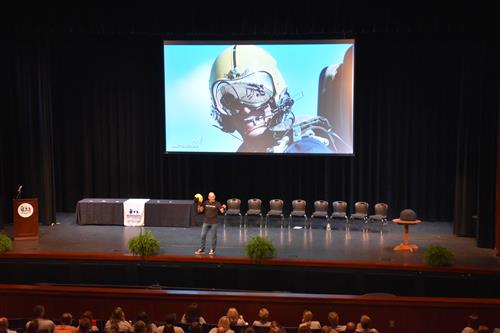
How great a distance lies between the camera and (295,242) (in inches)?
510

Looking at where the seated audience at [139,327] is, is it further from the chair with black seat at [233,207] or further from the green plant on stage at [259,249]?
the chair with black seat at [233,207]

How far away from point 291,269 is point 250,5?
6.08m

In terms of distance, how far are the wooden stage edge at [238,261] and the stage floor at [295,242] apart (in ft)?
0.72

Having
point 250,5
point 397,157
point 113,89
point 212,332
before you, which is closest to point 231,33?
point 250,5

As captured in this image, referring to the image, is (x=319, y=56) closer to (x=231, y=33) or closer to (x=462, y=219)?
(x=231, y=33)

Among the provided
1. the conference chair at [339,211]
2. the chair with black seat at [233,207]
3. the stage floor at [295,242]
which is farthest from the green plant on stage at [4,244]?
the conference chair at [339,211]

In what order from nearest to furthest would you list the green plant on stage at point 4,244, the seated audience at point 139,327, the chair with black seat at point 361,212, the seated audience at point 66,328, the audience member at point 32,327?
the audience member at point 32,327
the seated audience at point 139,327
the seated audience at point 66,328
the green plant on stage at point 4,244
the chair with black seat at point 361,212

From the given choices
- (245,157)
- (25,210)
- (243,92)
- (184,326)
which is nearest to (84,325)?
→ (184,326)

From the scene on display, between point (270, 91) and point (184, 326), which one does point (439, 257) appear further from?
point (270, 91)

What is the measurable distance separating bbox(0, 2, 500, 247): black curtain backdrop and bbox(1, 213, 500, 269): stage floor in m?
0.66

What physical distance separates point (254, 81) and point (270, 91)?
1.34 feet

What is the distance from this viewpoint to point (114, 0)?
568 inches

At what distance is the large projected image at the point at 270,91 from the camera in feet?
48.2

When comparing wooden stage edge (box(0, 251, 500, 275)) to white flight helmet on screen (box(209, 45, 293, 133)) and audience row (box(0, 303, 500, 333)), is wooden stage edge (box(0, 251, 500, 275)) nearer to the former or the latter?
audience row (box(0, 303, 500, 333))
